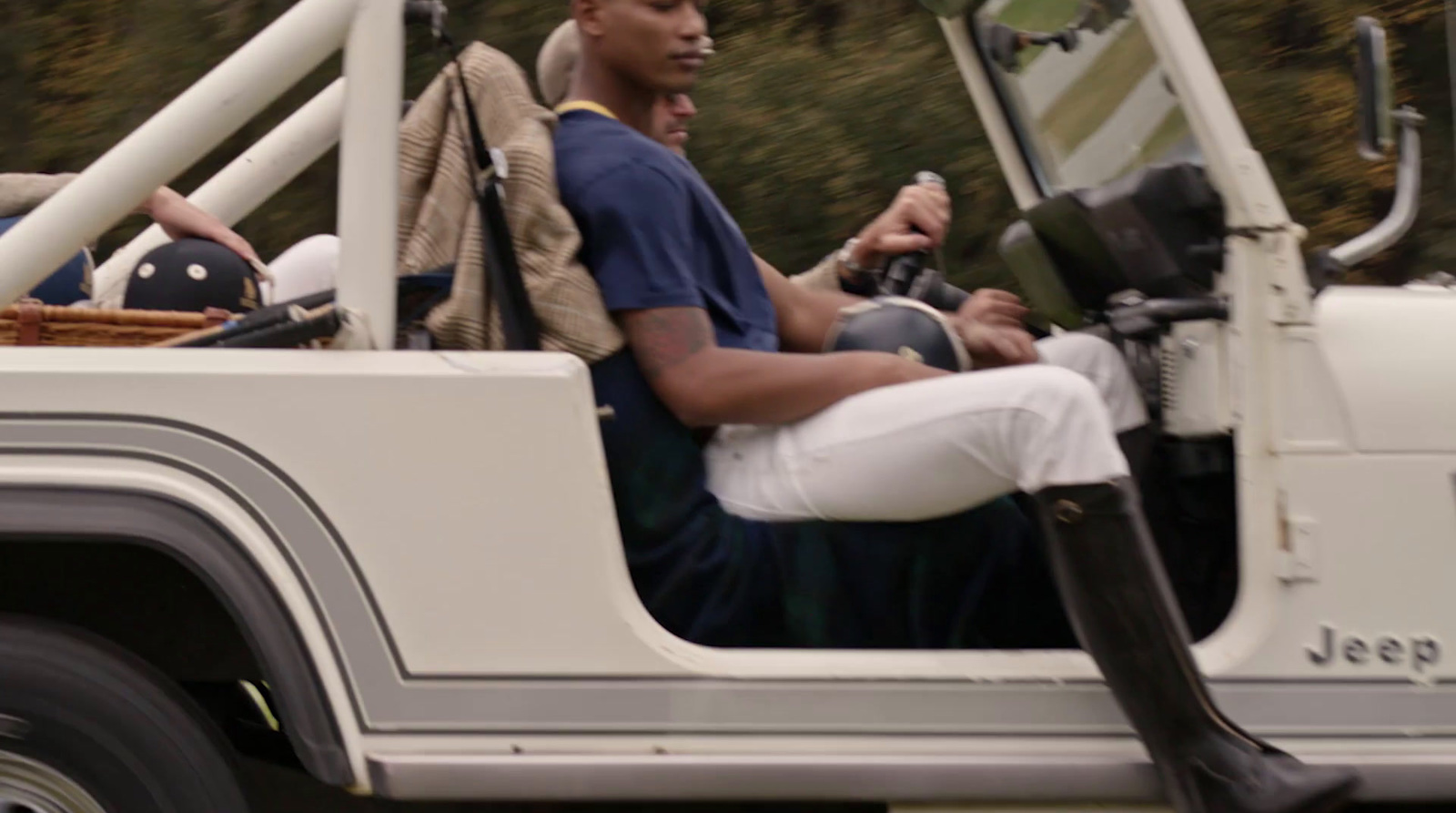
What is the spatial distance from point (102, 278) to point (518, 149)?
1.25m

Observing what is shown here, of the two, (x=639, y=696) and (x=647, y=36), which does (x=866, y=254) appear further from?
(x=639, y=696)

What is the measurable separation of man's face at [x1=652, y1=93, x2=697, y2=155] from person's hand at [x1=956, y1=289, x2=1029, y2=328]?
60 cm

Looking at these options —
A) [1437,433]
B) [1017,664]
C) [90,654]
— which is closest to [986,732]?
[1017,664]

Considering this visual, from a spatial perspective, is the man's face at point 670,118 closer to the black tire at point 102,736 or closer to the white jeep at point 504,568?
the white jeep at point 504,568

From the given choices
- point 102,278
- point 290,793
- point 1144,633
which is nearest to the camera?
point 1144,633

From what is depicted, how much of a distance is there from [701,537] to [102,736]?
87 centimetres

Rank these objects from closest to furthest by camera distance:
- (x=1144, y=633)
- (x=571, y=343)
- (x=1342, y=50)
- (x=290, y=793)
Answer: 1. (x=1144, y=633)
2. (x=571, y=343)
3. (x=290, y=793)
4. (x=1342, y=50)

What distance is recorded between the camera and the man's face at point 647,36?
2.71 m

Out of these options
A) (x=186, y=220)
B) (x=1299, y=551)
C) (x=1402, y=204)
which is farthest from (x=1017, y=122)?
(x=186, y=220)

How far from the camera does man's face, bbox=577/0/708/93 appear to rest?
2.71 meters

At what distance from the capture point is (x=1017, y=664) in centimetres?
243

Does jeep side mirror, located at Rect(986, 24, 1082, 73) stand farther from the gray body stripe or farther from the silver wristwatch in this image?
the gray body stripe

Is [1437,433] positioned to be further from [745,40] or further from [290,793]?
[745,40]

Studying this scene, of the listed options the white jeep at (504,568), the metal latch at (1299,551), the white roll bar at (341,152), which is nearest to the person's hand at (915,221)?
the white jeep at (504,568)
